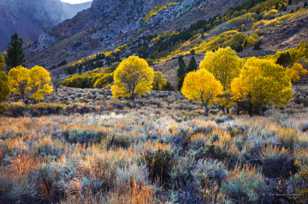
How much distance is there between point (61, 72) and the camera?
139625 mm

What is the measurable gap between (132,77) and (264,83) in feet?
67.8

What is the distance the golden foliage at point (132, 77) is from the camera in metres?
38.1

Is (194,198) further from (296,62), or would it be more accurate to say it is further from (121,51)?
(121,51)

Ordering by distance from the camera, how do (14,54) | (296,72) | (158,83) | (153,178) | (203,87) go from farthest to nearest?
(158,83) < (14,54) < (296,72) < (203,87) < (153,178)

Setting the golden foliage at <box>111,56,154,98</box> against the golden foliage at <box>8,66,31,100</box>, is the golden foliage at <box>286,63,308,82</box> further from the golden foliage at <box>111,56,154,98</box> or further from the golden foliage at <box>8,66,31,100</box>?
the golden foliage at <box>8,66,31,100</box>

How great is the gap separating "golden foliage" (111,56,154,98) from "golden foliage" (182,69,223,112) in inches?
454

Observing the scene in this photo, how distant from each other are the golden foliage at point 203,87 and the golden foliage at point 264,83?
15.9 feet

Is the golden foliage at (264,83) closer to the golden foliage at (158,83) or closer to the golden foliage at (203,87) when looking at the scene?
the golden foliage at (203,87)

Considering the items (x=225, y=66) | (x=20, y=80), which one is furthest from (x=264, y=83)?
(x=20, y=80)

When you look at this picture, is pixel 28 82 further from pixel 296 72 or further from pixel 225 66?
pixel 296 72

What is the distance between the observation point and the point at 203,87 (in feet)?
89.0

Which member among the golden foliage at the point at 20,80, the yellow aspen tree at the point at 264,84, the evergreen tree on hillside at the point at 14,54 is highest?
the evergreen tree on hillside at the point at 14,54

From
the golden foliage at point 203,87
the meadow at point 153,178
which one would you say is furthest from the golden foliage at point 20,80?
the meadow at point 153,178

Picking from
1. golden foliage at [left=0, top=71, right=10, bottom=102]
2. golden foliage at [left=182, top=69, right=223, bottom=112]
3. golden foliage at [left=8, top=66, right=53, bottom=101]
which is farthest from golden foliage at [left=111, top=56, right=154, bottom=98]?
golden foliage at [left=0, top=71, right=10, bottom=102]
